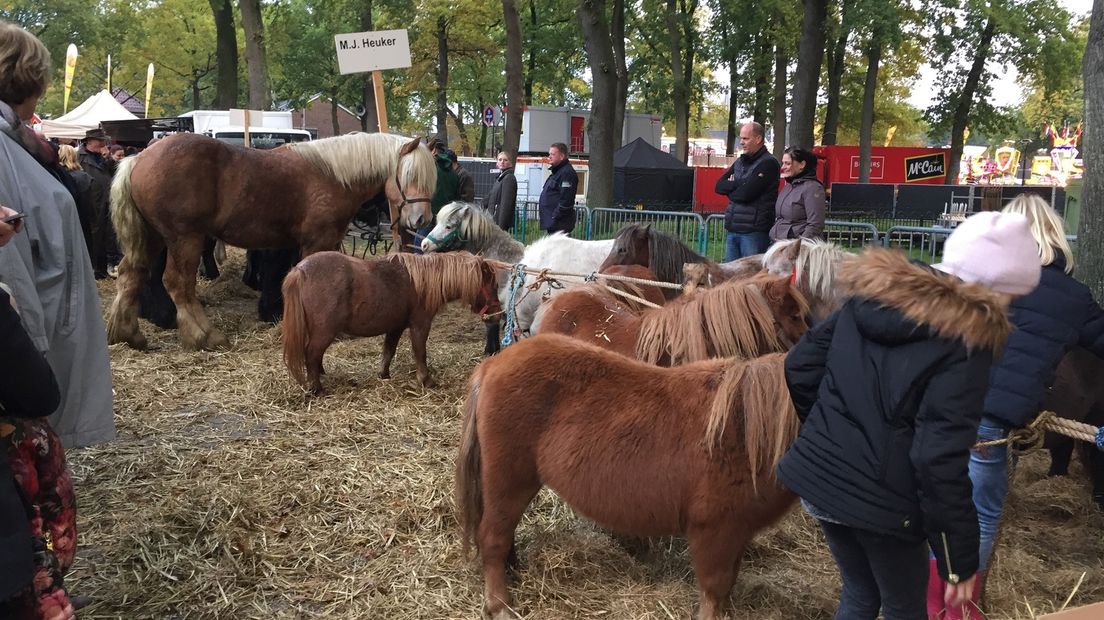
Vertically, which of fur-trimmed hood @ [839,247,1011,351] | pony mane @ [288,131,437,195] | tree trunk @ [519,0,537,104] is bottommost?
fur-trimmed hood @ [839,247,1011,351]

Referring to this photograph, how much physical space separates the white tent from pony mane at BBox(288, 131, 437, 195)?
15782 mm

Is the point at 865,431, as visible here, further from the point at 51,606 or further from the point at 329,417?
the point at 329,417

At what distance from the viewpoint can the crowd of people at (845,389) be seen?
192cm

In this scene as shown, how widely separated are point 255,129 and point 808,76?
9.66 metres

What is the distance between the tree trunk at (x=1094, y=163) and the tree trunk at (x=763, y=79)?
2126 centimetres

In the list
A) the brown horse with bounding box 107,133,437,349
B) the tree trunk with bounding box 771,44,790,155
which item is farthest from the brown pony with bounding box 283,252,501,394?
the tree trunk with bounding box 771,44,790,155

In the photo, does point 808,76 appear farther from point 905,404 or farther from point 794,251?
point 905,404

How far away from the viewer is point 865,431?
2.09 m

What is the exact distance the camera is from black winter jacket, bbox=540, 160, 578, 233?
29.2 ft

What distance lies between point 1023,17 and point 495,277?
70.0 ft

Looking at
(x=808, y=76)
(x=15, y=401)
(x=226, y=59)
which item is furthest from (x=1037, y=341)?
(x=226, y=59)

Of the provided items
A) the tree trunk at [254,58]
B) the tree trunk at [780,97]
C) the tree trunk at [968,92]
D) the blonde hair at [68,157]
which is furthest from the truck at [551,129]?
the blonde hair at [68,157]

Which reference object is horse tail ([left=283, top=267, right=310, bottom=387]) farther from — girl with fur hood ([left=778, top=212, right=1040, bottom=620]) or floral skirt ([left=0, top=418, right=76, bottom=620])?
girl with fur hood ([left=778, top=212, right=1040, bottom=620])

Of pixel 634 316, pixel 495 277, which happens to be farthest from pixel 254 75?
pixel 634 316
